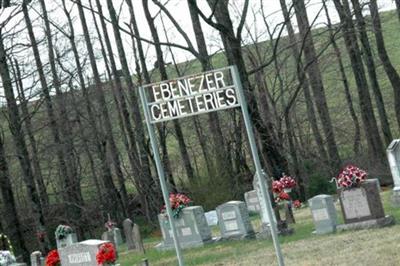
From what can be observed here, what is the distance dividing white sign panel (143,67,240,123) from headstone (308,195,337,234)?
609cm

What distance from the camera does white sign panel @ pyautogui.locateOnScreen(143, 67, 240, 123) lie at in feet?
28.0

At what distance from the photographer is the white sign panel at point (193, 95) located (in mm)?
8539

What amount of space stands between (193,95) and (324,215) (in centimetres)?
672

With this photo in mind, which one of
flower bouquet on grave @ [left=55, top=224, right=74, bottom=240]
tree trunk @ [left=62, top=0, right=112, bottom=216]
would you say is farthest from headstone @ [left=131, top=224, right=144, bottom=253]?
tree trunk @ [left=62, top=0, right=112, bottom=216]

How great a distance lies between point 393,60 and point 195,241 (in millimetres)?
41522

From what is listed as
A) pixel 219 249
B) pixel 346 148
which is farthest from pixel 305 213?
pixel 346 148

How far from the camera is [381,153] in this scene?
103ft

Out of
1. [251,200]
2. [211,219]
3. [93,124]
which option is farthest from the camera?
[93,124]

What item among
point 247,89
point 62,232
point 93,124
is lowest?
point 62,232

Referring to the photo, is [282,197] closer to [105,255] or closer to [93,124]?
[105,255]

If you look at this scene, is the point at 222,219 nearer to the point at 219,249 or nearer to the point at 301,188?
the point at 219,249

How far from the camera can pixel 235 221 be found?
16750mm

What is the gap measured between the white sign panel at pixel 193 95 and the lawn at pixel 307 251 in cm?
324

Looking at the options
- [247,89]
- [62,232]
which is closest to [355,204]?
[62,232]
